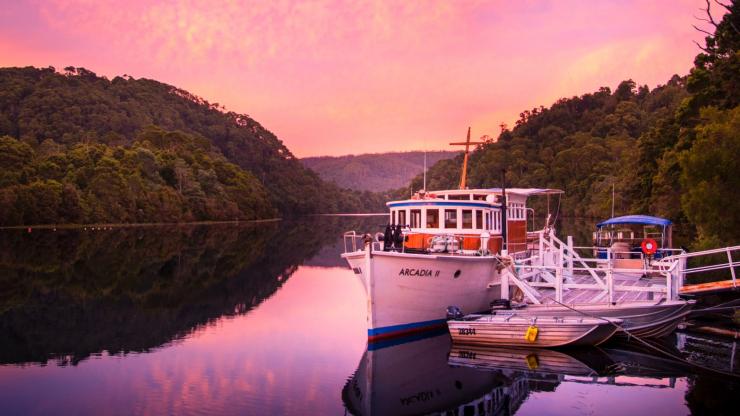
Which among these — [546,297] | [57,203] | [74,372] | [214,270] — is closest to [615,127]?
[57,203]

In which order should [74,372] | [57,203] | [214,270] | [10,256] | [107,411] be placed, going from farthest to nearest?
1. [57,203]
2. [10,256]
3. [214,270]
4. [74,372]
5. [107,411]

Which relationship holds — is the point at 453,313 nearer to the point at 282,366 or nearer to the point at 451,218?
the point at 451,218

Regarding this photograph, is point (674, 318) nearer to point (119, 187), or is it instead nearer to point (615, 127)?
point (119, 187)

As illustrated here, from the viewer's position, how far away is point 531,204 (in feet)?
475

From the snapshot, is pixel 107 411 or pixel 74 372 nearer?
pixel 107 411

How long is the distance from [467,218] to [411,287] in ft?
17.4

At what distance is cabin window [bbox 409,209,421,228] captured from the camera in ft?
89.8

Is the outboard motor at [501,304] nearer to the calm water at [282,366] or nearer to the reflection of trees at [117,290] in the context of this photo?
the calm water at [282,366]

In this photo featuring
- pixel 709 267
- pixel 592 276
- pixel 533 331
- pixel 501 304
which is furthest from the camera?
pixel 592 276

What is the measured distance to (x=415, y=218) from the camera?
2747 cm

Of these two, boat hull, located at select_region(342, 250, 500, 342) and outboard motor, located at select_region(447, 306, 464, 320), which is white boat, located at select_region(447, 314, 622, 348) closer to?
A: outboard motor, located at select_region(447, 306, 464, 320)

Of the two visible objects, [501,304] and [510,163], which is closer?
[501,304]

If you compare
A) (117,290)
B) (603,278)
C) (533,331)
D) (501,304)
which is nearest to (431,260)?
(501,304)

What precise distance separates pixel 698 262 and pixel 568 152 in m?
125
